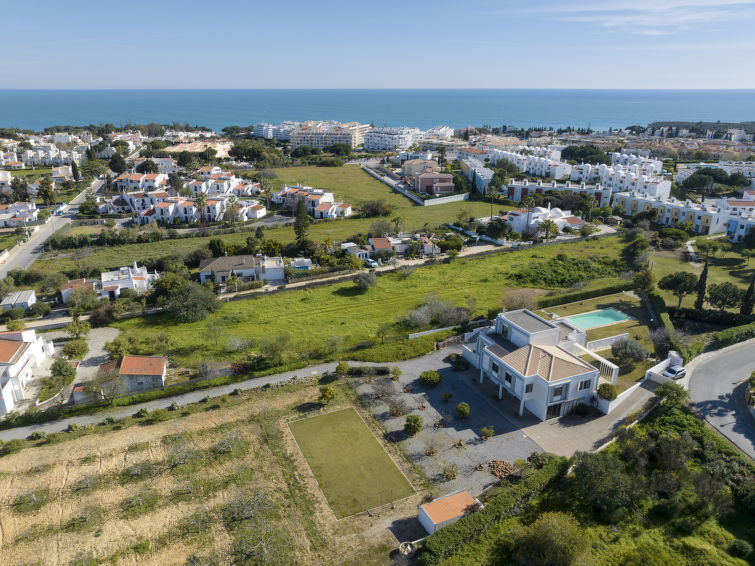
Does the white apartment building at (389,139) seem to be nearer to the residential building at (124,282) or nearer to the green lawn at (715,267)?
the green lawn at (715,267)

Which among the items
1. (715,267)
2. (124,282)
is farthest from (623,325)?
(124,282)

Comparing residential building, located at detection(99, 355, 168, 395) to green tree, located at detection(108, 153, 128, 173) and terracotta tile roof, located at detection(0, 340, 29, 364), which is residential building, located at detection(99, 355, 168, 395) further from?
green tree, located at detection(108, 153, 128, 173)

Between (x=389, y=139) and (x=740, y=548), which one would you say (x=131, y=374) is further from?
(x=389, y=139)

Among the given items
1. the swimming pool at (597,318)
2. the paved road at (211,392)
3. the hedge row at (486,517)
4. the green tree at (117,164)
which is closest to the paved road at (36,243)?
the green tree at (117,164)

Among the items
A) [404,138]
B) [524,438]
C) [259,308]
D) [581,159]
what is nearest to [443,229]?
[259,308]

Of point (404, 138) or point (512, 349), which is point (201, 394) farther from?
point (404, 138)

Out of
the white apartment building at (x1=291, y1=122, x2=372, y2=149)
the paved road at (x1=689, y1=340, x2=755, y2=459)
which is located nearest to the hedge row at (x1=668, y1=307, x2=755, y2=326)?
the paved road at (x1=689, y1=340, x2=755, y2=459)
